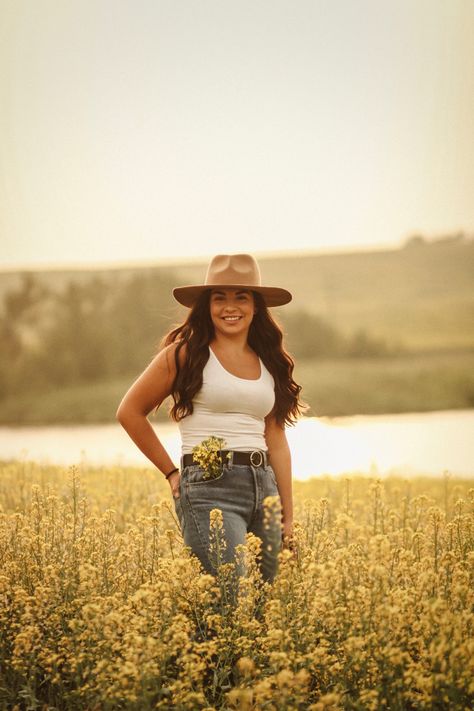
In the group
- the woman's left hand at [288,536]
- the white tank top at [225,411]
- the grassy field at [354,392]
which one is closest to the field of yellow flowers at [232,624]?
the woman's left hand at [288,536]

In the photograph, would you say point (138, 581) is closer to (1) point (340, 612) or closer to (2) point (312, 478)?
(1) point (340, 612)

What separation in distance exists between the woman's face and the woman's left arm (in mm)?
567

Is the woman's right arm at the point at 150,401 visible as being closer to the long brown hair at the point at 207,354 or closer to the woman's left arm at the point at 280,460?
the long brown hair at the point at 207,354

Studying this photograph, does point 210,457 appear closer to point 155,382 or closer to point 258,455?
point 258,455

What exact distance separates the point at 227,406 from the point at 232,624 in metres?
1.12

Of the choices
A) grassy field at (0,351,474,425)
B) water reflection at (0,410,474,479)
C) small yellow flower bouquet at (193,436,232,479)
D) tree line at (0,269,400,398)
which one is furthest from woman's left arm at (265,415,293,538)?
tree line at (0,269,400,398)

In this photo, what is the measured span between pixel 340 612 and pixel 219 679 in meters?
0.79

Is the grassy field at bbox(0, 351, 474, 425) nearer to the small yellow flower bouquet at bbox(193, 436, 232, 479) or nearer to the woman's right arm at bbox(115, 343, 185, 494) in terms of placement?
the woman's right arm at bbox(115, 343, 185, 494)

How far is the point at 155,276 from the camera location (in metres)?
43.4

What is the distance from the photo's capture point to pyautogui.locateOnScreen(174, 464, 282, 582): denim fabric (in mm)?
5012

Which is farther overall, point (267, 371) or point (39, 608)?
point (267, 371)

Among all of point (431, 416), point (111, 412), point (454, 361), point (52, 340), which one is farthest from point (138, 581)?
point (52, 340)

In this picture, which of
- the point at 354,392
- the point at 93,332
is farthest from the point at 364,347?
the point at 93,332

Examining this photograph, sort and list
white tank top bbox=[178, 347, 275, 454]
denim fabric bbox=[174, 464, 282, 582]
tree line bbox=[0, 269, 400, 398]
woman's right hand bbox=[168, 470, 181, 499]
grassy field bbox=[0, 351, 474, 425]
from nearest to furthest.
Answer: denim fabric bbox=[174, 464, 282, 582] → white tank top bbox=[178, 347, 275, 454] → woman's right hand bbox=[168, 470, 181, 499] → grassy field bbox=[0, 351, 474, 425] → tree line bbox=[0, 269, 400, 398]
